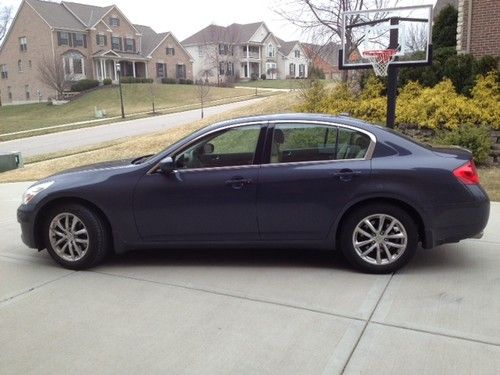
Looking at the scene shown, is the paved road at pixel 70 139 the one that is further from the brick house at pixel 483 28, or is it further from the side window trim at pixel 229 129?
the side window trim at pixel 229 129

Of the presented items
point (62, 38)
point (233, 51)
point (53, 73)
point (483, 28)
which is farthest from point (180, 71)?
point (483, 28)

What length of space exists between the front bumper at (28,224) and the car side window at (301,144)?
252cm

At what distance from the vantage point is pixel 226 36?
72.8 m

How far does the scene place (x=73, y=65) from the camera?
57.1m

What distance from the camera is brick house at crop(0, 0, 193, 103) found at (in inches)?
2196

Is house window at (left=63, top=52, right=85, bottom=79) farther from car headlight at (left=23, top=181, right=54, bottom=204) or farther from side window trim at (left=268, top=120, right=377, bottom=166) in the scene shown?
side window trim at (left=268, top=120, right=377, bottom=166)

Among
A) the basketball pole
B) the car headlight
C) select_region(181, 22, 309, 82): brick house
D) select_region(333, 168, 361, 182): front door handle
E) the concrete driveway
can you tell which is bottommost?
the concrete driveway

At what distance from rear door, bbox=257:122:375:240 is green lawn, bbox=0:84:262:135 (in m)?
39.0

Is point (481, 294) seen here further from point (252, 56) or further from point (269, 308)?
point (252, 56)

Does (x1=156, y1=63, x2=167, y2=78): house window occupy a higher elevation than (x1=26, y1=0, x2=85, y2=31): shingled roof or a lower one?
lower

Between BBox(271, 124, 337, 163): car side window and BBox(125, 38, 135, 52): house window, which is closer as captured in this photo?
BBox(271, 124, 337, 163): car side window

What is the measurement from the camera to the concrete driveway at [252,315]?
331 cm

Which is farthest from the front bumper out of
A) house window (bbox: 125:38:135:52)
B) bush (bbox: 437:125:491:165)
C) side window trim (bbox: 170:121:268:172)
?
house window (bbox: 125:38:135:52)

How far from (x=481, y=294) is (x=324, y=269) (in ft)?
4.57
